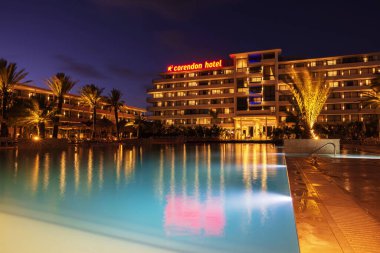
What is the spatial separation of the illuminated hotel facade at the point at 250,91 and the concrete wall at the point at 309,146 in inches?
1841

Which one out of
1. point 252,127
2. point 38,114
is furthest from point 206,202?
point 252,127

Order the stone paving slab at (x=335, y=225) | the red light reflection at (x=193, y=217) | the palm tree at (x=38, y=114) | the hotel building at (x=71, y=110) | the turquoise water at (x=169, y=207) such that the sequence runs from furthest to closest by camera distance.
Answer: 1. the hotel building at (x=71, y=110)
2. the palm tree at (x=38, y=114)
3. the red light reflection at (x=193, y=217)
4. the turquoise water at (x=169, y=207)
5. the stone paving slab at (x=335, y=225)

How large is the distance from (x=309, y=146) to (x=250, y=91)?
2684 inches

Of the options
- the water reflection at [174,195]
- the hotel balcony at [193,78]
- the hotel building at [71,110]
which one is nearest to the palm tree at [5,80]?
the hotel building at [71,110]

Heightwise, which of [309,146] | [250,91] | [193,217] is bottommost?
[193,217]

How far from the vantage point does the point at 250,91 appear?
321ft

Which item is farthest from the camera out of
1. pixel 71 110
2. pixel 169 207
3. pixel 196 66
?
pixel 196 66

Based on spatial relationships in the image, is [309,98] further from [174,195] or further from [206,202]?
[206,202]

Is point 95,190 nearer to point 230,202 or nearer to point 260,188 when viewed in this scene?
point 230,202

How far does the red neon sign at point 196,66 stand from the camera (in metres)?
104

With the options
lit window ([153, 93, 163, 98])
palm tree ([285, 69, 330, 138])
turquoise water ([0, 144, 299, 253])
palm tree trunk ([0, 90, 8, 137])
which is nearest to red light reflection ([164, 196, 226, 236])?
turquoise water ([0, 144, 299, 253])

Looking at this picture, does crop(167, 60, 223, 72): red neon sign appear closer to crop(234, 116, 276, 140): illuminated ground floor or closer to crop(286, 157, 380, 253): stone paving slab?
crop(234, 116, 276, 140): illuminated ground floor

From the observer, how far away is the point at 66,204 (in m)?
Answer: 10.7

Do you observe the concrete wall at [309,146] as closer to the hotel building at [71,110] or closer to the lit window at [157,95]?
the hotel building at [71,110]
